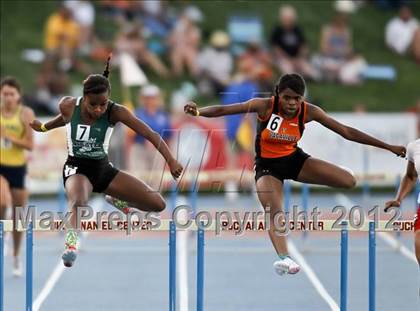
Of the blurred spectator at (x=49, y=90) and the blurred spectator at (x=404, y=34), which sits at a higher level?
the blurred spectator at (x=404, y=34)

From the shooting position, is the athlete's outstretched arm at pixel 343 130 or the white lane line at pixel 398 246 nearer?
the athlete's outstretched arm at pixel 343 130

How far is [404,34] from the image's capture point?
970 inches

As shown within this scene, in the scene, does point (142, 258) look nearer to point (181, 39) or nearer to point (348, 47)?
point (181, 39)

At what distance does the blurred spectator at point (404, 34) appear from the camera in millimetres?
24500

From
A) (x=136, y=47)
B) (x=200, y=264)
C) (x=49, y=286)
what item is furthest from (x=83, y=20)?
(x=200, y=264)

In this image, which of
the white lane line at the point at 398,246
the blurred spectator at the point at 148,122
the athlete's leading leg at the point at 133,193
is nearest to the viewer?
the athlete's leading leg at the point at 133,193

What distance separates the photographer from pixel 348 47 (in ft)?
79.4

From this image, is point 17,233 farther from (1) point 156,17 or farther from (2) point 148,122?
(1) point 156,17

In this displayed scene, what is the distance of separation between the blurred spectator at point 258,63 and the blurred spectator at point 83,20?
9.52ft

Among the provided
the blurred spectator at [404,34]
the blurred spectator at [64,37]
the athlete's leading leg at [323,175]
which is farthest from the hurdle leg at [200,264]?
the blurred spectator at [404,34]

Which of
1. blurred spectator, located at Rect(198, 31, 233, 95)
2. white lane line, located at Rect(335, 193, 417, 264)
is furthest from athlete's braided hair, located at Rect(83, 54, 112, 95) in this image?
blurred spectator, located at Rect(198, 31, 233, 95)

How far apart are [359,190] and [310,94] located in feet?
6.86

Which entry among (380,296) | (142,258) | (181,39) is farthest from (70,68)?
(380,296)

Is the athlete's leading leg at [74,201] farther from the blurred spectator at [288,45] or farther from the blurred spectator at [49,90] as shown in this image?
the blurred spectator at [288,45]
